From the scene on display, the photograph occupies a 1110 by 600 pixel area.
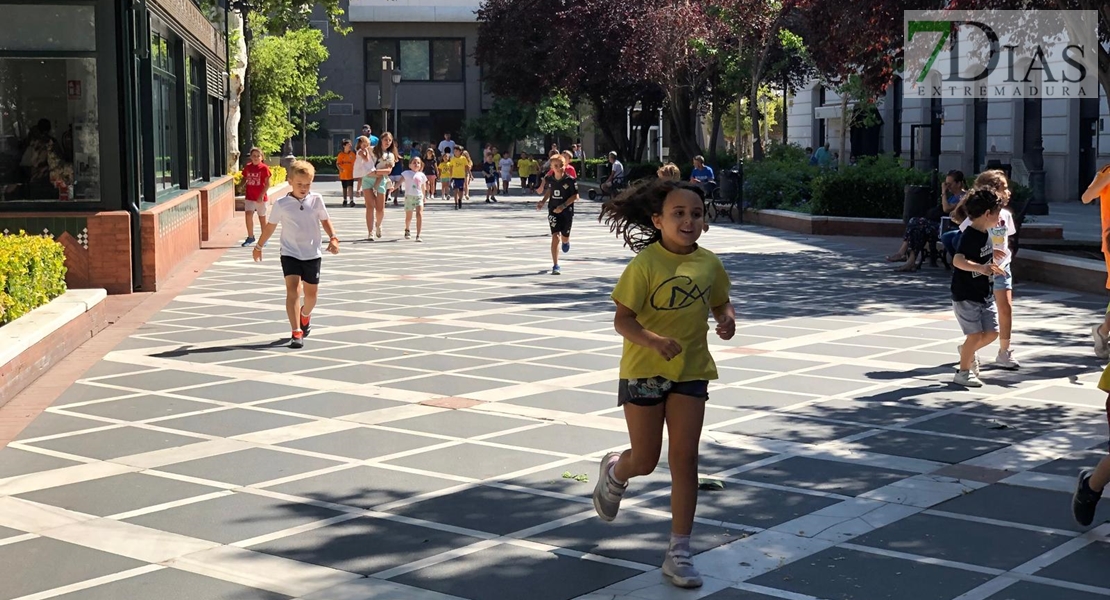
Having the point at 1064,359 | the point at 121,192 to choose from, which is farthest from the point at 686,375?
the point at 121,192

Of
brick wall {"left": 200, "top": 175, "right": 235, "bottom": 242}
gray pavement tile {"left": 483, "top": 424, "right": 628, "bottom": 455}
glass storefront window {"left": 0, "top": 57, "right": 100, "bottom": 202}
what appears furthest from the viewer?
brick wall {"left": 200, "top": 175, "right": 235, "bottom": 242}

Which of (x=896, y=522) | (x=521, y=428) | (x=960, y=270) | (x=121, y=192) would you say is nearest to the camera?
(x=896, y=522)

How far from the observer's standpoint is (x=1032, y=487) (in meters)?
6.84

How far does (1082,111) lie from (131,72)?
87.9ft

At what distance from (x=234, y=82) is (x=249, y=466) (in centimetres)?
2790

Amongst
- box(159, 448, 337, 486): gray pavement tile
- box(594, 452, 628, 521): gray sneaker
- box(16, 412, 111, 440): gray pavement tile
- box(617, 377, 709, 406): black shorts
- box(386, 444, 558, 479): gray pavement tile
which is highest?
box(617, 377, 709, 406): black shorts

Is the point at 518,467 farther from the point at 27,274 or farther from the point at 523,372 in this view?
the point at 27,274

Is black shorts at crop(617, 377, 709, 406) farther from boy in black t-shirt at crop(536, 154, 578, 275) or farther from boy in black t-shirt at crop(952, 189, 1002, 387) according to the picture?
boy in black t-shirt at crop(536, 154, 578, 275)

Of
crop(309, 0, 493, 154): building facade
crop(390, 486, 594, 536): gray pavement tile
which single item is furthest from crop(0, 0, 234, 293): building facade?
crop(309, 0, 493, 154): building facade

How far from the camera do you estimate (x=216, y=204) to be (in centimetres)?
2561

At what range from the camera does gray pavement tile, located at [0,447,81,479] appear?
7.10m

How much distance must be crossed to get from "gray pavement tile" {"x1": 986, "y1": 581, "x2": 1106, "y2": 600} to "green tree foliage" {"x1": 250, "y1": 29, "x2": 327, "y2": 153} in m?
41.0

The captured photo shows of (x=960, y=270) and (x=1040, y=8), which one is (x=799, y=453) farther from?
(x=1040, y=8)

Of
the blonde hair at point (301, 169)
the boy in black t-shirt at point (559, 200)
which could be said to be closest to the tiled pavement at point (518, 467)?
the blonde hair at point (301, 169)
